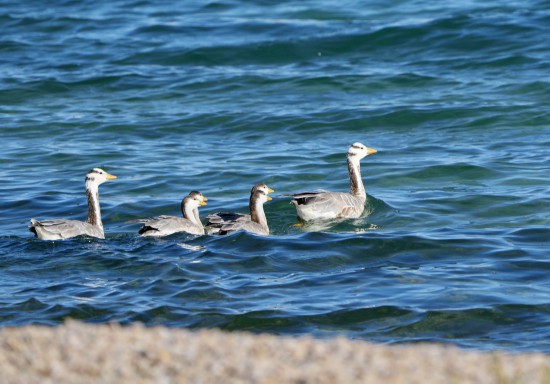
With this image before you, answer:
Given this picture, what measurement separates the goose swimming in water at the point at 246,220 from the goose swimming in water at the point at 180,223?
0.81 ft

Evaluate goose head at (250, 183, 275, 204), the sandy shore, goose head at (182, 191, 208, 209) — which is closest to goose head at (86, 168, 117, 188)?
goose head at (182, 191, 208, 209)

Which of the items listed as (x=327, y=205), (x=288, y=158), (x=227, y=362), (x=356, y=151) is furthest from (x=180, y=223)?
(x=227, y=362)

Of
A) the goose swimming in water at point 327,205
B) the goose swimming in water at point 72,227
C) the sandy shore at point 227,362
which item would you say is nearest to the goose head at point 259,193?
the goose swimming in water at point 327,205

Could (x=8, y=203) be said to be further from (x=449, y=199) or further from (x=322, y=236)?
(x=449, y=199)

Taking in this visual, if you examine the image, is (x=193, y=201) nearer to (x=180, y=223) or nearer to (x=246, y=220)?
(x=180, y=223)

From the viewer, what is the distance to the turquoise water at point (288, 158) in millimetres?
11703

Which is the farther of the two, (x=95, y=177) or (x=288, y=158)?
(x=288, y=158)

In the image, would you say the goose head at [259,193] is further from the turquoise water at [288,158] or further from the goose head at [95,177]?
the goose head at [95,177]

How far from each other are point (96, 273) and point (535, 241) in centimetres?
558

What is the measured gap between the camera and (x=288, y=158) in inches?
781

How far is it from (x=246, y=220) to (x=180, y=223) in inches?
35.2

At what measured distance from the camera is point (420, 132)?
69.5 feet

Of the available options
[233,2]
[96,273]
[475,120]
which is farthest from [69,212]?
[233,2]

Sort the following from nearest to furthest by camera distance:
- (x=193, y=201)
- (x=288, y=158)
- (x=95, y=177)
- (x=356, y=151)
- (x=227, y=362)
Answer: (x=227, y=362)
(x=193, y=201)
(x=95, y=177)
(x=356, y=151)
(x=288, y=158)
